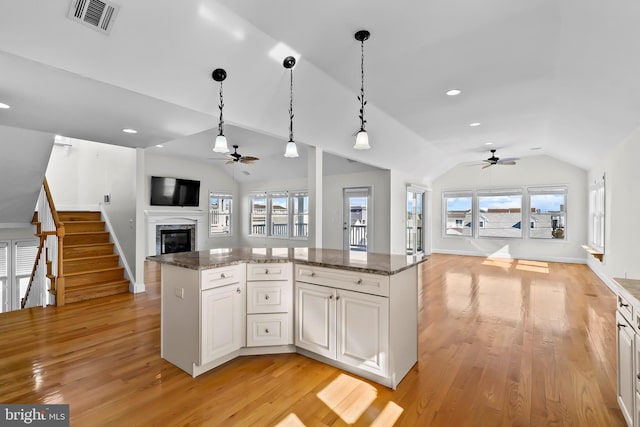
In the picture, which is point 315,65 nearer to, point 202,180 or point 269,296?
point 269,296

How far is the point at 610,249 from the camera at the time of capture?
219 inches

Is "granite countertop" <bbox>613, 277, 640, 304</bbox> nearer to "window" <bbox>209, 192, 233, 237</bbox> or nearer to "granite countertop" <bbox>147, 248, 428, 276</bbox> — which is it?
"granite countertop" <bbox>147, 248, 428, 276</bbox>

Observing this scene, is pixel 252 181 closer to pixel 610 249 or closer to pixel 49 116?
pixel 49 116

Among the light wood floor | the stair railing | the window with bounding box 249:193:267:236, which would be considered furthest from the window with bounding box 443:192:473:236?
the stair railing

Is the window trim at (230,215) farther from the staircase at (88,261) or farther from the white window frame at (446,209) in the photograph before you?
the white window frame at (446,209)

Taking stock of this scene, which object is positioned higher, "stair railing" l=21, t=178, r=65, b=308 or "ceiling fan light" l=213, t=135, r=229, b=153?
"ceiling fan light" l=213, t=135, r=229, b=153

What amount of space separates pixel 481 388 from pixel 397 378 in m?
0.65

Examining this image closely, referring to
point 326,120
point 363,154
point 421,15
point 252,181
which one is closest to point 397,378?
point 421,15

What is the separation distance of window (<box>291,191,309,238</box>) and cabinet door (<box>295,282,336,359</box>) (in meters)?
6.34

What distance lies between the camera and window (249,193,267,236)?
9844 millimetres

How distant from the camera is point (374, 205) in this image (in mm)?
7664

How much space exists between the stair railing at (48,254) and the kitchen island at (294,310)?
282 cm

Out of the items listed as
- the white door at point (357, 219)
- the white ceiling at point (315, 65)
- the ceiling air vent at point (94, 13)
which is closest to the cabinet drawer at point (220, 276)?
the white ceiling at point (315, 65)

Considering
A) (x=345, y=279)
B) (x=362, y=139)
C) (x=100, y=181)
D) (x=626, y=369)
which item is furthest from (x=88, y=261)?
(x=626, y=369)
